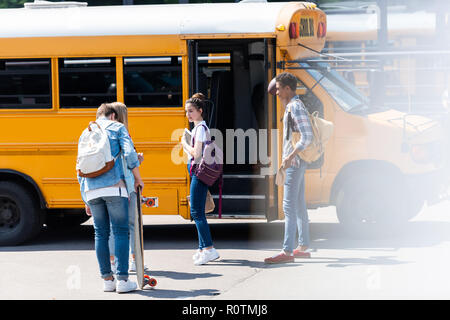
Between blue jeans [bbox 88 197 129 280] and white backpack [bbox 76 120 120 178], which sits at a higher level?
white backpack [bbox 76 120 120 178]

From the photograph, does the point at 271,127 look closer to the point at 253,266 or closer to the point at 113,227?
the point at 253,266

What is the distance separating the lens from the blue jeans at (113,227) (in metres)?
6.71

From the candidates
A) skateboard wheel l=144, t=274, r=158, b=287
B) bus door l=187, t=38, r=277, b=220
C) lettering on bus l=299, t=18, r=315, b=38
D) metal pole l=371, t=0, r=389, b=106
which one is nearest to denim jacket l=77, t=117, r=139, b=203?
skateboard wheel l=144, t=274, r=158, b=287

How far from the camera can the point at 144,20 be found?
928 centimetres

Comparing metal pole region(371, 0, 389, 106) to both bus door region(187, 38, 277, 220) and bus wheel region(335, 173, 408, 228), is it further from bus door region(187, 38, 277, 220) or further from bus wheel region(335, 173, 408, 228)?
bus wheel region(335, 173, 408, 228)

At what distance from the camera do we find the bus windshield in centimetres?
937

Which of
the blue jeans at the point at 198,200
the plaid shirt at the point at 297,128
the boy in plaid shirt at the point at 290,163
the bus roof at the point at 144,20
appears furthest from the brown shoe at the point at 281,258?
→ the bus roof at the point at 144,20

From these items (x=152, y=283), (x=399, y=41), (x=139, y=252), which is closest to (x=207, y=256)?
(x=152, y=283)

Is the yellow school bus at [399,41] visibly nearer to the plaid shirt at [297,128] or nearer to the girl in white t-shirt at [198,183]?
the plaid shirt at [297,128]

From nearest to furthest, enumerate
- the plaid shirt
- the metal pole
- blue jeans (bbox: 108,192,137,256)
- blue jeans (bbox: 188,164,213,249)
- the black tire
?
blue jeans (bbox: 108,192,137,256), the plaid shirt, blue jeans (bbox: 188,164,213,249), the black tire, the metal pole

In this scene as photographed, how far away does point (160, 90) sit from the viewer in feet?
30.1

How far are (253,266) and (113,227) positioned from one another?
5.79 feet

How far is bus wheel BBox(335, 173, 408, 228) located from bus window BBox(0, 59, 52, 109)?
11.5ft

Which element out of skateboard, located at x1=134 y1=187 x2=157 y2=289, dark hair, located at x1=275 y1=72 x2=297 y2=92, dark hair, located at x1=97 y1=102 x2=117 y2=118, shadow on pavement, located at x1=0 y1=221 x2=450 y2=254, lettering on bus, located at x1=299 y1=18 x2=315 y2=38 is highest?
lettering on bus, located at x1=299 y1=18 x2=315 y2=38
